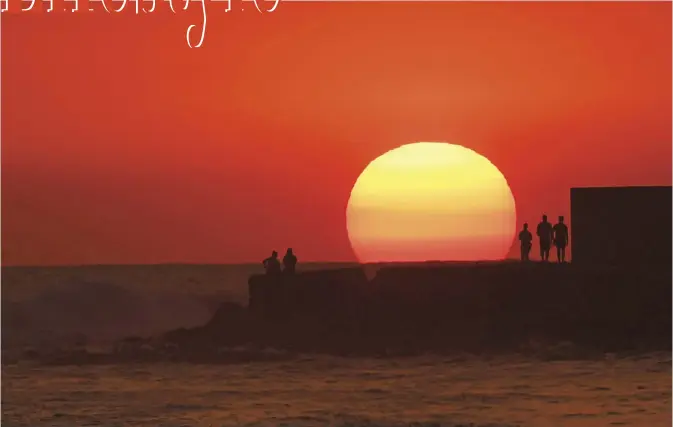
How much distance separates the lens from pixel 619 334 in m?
22.7

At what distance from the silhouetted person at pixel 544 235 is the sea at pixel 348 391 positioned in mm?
2219

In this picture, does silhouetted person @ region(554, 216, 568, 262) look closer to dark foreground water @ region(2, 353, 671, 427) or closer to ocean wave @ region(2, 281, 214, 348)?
dark foreground water @ region(2, 353, 671, 427)

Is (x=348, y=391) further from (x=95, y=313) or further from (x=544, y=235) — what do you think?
(x=95, y=313)

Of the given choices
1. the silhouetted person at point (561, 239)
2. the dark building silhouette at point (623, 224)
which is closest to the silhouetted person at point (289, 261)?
the silhouetted person at point (561, 239)

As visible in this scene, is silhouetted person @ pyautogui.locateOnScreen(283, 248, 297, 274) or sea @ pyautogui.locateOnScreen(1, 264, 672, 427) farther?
silhouetted person @ pyautogui.locateOnScreen(283, 248, 297, 274)

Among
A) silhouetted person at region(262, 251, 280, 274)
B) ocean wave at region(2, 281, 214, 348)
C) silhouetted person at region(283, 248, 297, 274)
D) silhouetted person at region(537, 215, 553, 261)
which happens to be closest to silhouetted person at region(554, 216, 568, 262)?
silhouetted person at region(537, 215, 553, 261)

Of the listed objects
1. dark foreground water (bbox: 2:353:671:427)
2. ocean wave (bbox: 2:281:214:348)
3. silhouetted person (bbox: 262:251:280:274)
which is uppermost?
silhouetted person (bbox: 262:251:280:274)

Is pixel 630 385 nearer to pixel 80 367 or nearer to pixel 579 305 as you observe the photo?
pixel 579 305

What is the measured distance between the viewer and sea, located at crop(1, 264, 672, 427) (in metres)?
16.4

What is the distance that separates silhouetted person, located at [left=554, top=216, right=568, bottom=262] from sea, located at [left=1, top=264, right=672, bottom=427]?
6.79 ft

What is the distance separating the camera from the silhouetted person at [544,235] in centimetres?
1973

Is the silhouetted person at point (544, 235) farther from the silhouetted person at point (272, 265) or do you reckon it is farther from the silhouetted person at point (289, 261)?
the silhouetted person at point (272, 265)

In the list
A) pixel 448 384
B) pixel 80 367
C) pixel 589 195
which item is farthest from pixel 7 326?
pixel 589 195

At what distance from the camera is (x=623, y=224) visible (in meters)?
20.2
